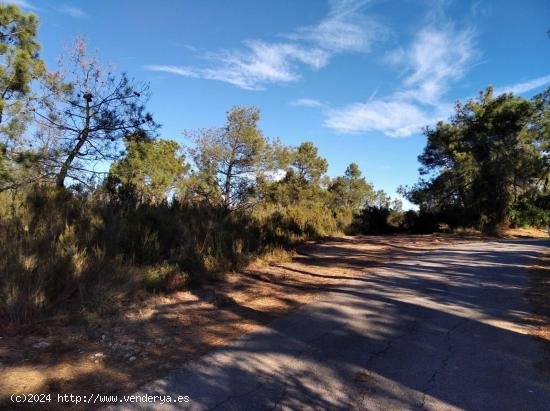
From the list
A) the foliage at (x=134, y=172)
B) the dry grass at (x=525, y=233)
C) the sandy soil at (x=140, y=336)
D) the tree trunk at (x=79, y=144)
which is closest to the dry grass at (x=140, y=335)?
the sandy soil at (x=140, y=336)

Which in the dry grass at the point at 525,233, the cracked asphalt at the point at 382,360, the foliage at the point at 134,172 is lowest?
the cracked asphalt at the point at 382,360

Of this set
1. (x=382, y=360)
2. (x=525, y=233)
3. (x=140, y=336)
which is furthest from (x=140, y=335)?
(x=525, y=233)

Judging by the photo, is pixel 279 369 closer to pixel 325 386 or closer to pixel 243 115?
pixel 325 386

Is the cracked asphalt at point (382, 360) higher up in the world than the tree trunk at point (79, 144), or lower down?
lower down

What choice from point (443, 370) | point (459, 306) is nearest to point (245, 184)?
point (459, 306)

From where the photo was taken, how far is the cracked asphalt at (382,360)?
3230mm

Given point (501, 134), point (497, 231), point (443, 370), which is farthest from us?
point (501, 134)

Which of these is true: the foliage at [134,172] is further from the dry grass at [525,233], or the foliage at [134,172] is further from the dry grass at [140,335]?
the dry grass at [525,233]

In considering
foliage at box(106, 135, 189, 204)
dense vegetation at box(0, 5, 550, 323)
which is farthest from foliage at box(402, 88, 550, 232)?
foliage at box(106, 135, 189, 204)

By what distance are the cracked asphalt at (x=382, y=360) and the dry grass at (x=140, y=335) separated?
340mm

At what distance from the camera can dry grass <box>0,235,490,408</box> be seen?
3.48 meters

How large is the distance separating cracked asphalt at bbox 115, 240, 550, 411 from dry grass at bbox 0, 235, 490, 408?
0.34 metres

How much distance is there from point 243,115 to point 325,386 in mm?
29118

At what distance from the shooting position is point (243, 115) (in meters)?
31.1
